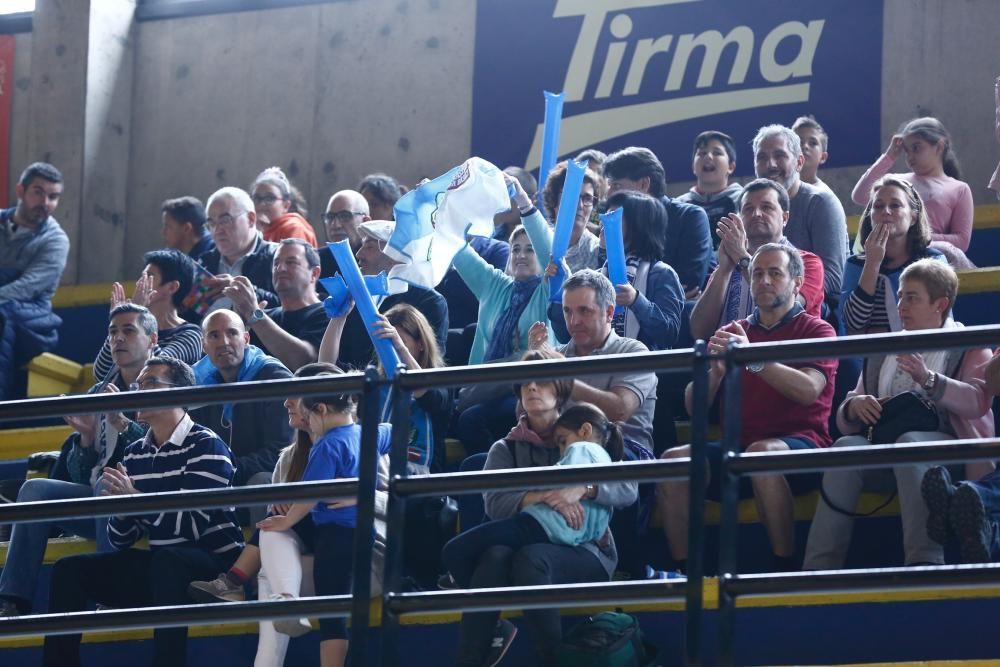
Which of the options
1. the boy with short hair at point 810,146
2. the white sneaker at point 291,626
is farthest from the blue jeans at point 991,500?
the boy with short hair at point 810,146

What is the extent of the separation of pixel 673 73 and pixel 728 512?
229 inches

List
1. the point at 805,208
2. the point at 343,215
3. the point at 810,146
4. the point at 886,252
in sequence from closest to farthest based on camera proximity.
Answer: the point at 886,252, the point at 805,208, the point at 810,146, the point at 343,215

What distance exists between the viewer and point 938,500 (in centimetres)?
418

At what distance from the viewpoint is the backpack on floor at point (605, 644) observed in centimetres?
406

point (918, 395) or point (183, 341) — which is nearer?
point (918, 395)

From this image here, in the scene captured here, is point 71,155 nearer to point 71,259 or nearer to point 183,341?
point 71,259

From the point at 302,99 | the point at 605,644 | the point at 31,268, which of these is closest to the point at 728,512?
the point at 605,644

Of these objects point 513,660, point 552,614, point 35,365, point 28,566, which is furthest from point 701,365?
point 35,365

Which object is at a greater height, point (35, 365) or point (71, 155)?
point (71, 155)

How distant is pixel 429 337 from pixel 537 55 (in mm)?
3631

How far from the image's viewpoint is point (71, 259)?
908cm

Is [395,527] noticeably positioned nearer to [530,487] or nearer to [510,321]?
[530,487]

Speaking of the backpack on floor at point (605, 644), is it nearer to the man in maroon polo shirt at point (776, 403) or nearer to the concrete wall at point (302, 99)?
the man in maroon polo shirt at point (776, 403)

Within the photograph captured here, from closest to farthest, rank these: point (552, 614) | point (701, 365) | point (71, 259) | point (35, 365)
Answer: point (701, 365)
point (552, 614)
point (35, 365)
point (71, 259)
